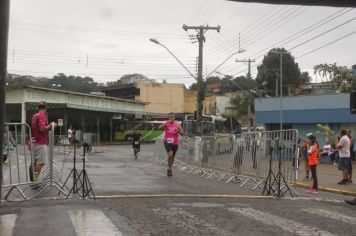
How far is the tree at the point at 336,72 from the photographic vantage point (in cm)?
4031

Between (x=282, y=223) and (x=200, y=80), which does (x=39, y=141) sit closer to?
(x=282, y=223)

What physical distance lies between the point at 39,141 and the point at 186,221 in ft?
15.1

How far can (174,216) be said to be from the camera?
856 cm

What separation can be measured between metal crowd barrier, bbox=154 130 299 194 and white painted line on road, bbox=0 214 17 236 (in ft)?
19.5

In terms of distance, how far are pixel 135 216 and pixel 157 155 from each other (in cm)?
2117

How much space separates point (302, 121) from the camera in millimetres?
40094

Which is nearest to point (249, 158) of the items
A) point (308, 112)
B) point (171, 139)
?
point (171, 139)

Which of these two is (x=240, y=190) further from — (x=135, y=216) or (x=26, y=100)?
(x=26, y=100)

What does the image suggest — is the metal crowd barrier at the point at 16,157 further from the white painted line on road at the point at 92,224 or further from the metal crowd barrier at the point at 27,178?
the white painted line on road at the point at 92,224

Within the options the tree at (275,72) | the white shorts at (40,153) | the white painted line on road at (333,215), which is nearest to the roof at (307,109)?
the white painted line on road at (333,215)

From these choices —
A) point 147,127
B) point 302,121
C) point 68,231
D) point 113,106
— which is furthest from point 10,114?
point 68,231

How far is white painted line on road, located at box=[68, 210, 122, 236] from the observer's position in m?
7.15

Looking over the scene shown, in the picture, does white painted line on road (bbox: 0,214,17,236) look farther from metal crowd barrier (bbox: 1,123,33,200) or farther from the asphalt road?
metal crowd barrier (bbox: 1,123,33,200)

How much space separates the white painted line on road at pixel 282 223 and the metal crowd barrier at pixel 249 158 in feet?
9.40
